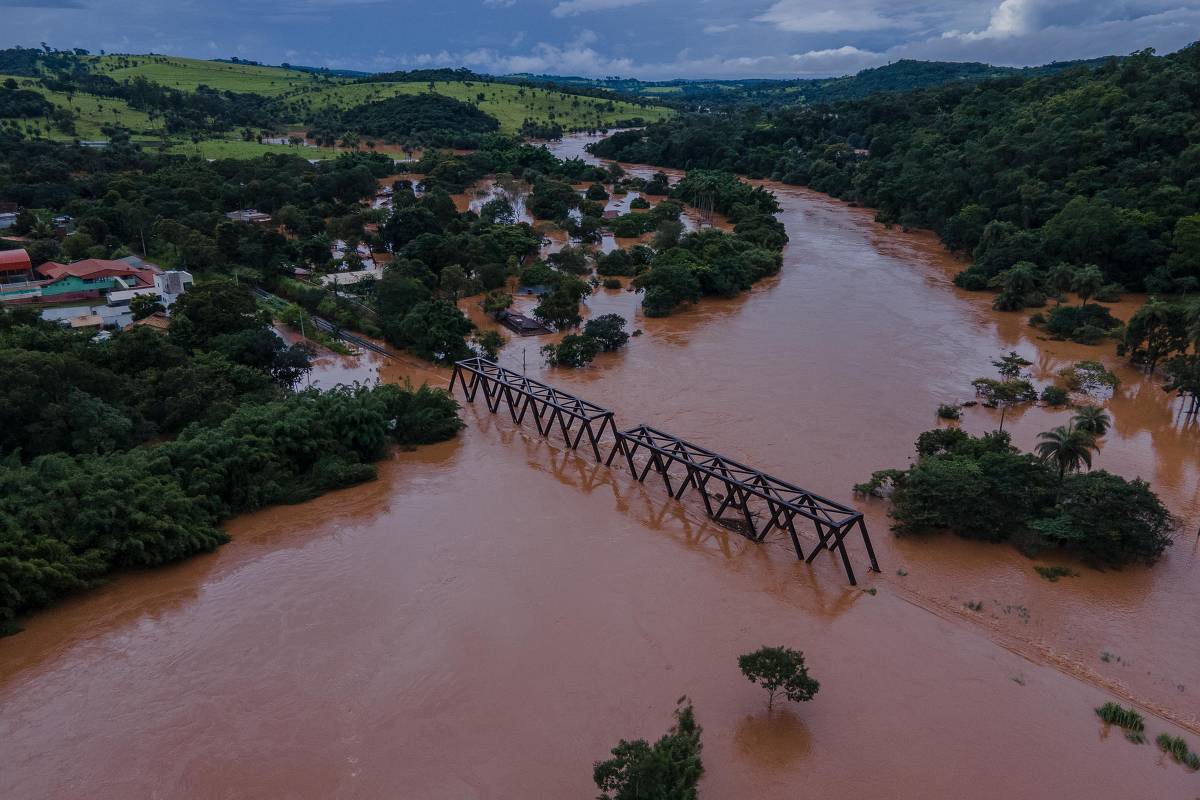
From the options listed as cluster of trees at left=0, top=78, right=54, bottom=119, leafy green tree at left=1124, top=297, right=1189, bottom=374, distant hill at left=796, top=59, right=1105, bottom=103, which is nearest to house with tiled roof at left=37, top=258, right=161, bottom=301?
leafy green tree at left=1124, top=297, right=1189, bottom=374

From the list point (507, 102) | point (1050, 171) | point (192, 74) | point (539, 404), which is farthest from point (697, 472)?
point (192, 74)

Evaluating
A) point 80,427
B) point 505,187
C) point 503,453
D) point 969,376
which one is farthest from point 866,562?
point 505,187

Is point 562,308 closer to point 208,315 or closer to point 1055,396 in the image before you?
point 208,315

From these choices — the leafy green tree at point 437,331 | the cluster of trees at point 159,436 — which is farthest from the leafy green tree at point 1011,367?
the leafy green tree at point 437,331

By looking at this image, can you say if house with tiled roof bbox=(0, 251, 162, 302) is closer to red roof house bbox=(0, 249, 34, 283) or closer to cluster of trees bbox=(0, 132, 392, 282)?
red roof house bbox=(0, 249, 34, 283)

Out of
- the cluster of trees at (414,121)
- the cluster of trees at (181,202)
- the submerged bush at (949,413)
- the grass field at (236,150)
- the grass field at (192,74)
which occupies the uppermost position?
the grass field at (192,74)

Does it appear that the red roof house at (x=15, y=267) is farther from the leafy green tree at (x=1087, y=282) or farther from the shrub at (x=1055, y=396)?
the leafy green tree at (x=1087, y=282)
